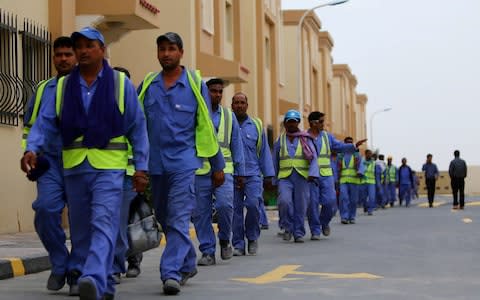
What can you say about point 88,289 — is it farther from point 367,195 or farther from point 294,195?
point 367,195

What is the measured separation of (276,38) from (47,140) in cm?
3458

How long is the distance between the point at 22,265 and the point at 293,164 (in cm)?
541

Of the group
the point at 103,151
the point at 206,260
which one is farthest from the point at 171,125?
the point at 206,260

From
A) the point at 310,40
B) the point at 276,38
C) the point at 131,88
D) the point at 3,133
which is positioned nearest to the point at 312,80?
the point at 310,40

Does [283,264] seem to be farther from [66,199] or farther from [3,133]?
[3,133]

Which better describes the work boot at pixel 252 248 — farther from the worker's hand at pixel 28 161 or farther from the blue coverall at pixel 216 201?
the worker's hand at pixel 28 161

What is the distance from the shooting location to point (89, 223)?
8.14 meters

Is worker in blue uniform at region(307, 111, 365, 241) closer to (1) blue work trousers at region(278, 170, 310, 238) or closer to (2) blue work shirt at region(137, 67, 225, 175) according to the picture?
(1) blue work trousers at region(278, 170, 310, 238)

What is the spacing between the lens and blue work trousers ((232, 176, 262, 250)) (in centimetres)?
1372

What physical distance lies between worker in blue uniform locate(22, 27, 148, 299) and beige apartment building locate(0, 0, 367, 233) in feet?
30.4

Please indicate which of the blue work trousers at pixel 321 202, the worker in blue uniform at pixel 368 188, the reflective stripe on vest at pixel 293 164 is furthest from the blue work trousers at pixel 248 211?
the worker in blue uniform at pixel 368 188

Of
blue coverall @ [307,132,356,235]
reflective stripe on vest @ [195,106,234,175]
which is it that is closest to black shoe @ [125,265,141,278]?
reflective stripe on vest @ [195,106,234,175]

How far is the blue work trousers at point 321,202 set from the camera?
17047 mm

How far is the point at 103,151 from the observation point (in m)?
8.07
